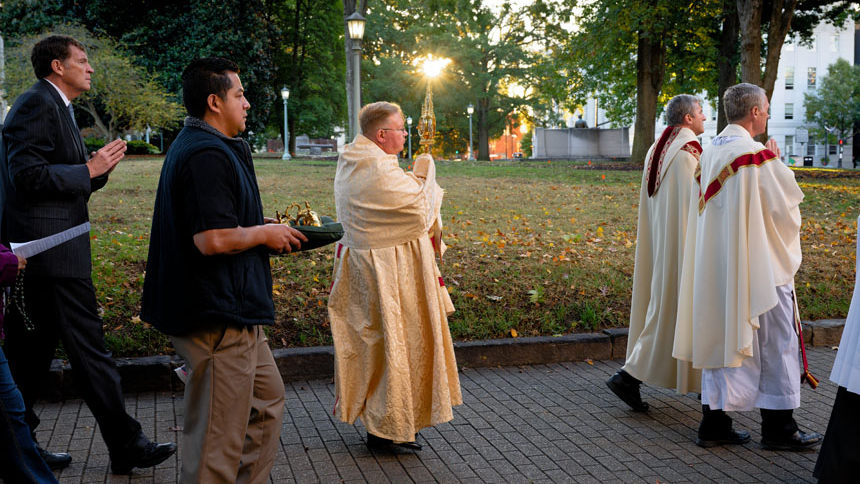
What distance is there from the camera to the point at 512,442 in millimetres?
5250

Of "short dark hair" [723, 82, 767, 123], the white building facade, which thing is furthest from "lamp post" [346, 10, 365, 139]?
the white building facade

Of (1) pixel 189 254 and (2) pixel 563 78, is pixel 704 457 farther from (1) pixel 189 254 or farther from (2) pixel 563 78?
(2) pixel 563 78

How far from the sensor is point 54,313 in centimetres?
437

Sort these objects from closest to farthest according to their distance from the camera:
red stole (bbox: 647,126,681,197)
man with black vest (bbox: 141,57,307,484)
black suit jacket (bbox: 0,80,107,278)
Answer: man with black vest (bbox: 141,57,307,484)
black suit jacket (bbox: 0,80,107,278)
red stole (bbox: 647,126,681,197)

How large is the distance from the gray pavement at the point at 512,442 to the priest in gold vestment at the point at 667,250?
25 centimetres

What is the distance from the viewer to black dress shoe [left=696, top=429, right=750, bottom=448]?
5.18 metres

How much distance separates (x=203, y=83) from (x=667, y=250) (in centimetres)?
368

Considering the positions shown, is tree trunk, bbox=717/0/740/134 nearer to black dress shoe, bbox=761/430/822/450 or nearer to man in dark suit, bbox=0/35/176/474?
black dress shoe, bbox=761/430/822/450

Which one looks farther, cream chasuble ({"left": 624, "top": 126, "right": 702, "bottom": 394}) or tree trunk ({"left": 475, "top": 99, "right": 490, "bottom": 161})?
tree trunk ({"left": 475, "top": 99, "right": 490, "bottom": 161})

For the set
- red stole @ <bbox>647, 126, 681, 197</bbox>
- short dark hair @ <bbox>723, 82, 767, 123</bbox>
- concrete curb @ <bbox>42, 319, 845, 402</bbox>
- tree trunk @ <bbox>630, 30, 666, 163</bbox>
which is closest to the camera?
short dark hair @ <bbox>723, 82, 767, 123</bbox>

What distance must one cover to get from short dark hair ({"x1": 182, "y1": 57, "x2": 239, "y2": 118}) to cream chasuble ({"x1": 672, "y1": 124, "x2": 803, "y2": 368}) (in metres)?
3.23

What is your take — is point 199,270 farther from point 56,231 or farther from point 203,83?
point 56,231

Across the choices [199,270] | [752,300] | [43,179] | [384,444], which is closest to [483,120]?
[752,300]

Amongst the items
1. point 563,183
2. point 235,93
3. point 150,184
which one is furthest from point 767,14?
point 235,93
